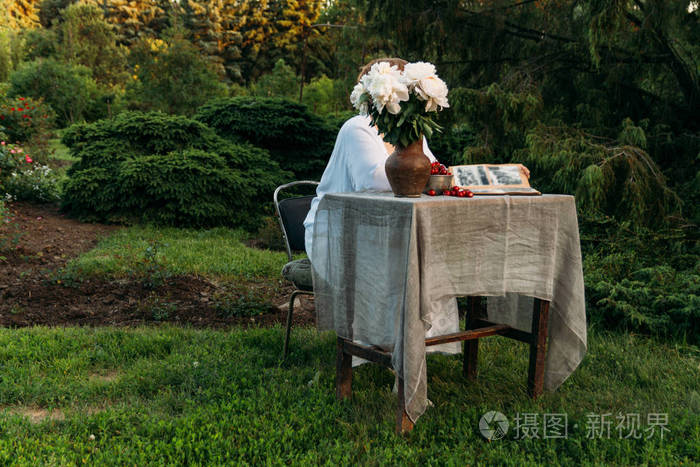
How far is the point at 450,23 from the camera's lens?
6.69 metres

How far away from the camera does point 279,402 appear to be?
3.06 m

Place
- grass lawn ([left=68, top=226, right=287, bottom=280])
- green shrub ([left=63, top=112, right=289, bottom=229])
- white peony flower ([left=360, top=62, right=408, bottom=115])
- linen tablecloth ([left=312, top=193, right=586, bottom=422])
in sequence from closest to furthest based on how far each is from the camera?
linen tablecloth ([left=312, top=193, right=586, bottom=422]) < white peony flower ([left=360, top=62, right=408, bottom=115]) < grass lawn ([left=68, top=226, right=287, bottom=280]) < green shrub ([left=63, top=112, right=289, bottom=229])

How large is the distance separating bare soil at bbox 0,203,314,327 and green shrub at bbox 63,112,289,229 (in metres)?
1.97

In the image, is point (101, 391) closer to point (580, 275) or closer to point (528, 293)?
point (528, 293)

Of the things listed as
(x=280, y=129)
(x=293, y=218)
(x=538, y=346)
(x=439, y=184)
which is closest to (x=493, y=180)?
(x=439, y=184)

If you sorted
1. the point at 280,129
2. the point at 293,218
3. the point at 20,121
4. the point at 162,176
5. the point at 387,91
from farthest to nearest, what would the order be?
1. the point at 20,121
2. the point at 280,129
3. the point at 162,176
4. the point at 293,218
5. the point at 387,91

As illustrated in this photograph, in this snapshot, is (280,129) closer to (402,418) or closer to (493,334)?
(493,334)

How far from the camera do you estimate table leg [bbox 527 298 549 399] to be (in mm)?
3111

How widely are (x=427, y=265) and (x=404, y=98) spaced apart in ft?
2.54

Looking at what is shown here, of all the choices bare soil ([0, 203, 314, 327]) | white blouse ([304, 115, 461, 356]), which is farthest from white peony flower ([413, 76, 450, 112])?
bare soil ([0, 203, 314, 327])

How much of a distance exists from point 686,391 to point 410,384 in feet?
5.93

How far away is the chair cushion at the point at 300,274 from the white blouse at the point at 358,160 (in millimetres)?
139

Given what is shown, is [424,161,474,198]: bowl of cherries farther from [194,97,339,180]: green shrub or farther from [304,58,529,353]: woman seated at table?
[194,97,339,180]: green shrub

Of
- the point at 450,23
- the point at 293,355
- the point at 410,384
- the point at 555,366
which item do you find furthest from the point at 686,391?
the point at 450,23
